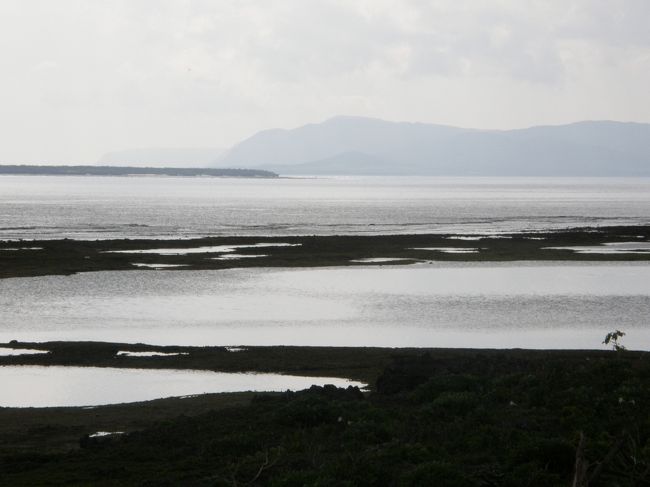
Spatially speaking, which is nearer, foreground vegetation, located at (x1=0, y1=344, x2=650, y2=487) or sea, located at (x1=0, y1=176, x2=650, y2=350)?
foreground vegetation, located at (x1=0, y1=344, x2=650, y2=487)

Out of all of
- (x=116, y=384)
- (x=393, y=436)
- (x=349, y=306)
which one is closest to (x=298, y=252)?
(x=349, y=306)

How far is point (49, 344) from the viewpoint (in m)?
30.0

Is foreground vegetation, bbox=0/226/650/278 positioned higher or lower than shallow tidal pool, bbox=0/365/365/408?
higher

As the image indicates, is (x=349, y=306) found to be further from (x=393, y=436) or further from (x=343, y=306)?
(x=393, y=436)

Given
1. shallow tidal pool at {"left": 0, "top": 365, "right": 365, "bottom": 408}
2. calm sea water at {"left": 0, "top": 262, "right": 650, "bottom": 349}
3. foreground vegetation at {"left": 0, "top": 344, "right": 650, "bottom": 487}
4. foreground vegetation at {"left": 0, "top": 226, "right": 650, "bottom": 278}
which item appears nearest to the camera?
foreground vegetation at {"left": 0, "top": 344, "right": 650, "bottom": 487}

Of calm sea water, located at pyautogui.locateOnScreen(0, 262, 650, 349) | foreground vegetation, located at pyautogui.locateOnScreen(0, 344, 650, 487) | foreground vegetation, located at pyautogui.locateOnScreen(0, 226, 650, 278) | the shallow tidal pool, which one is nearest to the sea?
calm sea water, located at pyautogui.locateOnScreen(0, 262, 650, 349)

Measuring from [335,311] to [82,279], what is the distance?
15.2 meters

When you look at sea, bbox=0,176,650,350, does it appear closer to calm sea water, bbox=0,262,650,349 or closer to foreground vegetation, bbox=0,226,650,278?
calm sea water, bbox=0,262,650,349

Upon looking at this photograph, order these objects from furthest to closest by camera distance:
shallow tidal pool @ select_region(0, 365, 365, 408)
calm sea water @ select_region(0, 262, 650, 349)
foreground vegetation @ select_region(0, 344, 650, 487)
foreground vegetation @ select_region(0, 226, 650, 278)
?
foreground vegetation @ select_region(0, 226, 650, 278) < calm sea water @ select_region(0, 262, 650, 349) < shallow tidal pool @ select_region(0, 365, 365, 408) < foreground vegetation @ select_region(0, 344, 650, 487)

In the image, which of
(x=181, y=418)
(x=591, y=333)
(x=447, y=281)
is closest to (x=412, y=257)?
(x=447, y=281)

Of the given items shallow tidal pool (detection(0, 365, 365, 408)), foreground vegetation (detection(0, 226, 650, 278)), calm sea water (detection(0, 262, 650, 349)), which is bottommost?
shallow tidal pool (detection(0, 365, 365, 408))

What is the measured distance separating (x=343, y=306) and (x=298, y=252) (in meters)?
21.9

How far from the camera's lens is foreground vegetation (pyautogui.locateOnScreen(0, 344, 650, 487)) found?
570 inches

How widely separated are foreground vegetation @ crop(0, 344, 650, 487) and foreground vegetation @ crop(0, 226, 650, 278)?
1326 inches
